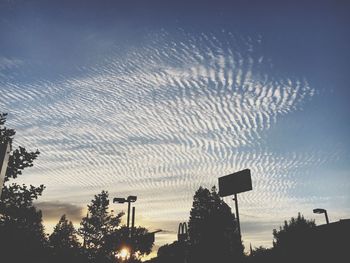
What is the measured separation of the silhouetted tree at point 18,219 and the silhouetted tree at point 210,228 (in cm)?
2587

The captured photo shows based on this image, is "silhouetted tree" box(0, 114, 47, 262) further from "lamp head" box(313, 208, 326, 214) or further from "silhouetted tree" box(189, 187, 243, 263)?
"silhouetted tree" box(189, 187, 243, 263)

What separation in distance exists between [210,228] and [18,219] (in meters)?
30.5

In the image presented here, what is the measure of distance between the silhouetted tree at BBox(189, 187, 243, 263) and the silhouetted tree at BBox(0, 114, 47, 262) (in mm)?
25870

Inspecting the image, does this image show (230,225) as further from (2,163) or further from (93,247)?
(2,163)

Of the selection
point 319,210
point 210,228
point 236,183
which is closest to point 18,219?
point 236,183

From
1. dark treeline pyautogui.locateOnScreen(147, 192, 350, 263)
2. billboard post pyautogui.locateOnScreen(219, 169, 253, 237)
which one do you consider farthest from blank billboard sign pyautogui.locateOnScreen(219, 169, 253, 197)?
dark treeline pyautogui.locateOnScreen(147, 192, 350, 263)

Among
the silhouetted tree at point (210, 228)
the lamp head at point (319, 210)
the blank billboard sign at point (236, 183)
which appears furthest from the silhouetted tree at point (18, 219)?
the silhouetted tree at point (210, 228)

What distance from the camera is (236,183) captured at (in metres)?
9.41

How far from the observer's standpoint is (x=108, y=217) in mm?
52000

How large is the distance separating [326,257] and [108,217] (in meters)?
43.6

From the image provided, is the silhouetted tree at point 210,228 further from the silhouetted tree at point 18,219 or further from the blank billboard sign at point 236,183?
the blank billboard sign at point 236,183

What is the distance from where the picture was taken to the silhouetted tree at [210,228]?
39312 mm

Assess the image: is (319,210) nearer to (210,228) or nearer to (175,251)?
(175,251)

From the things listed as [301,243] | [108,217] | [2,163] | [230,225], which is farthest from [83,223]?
[2,163]
